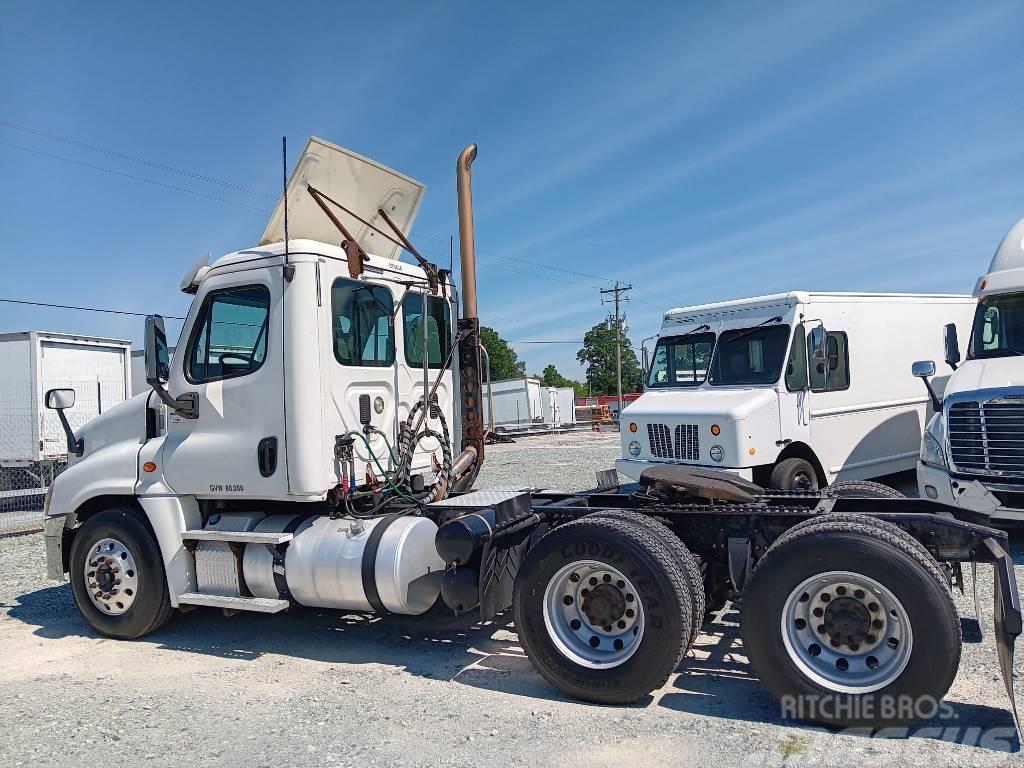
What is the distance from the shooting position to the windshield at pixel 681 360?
1041cm

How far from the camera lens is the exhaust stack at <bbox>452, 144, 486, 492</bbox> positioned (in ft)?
22.3

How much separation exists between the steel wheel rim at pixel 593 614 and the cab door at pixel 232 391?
222 cm

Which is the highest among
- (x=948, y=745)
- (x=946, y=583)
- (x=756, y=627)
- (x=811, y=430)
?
(x=811, y=430)

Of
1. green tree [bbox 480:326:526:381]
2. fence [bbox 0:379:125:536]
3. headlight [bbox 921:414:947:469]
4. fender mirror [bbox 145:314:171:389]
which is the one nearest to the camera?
fender mirror [bbox 145:314:171:389]

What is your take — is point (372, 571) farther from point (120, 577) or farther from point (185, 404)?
point (120, 577)

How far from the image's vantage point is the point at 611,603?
4457 mm

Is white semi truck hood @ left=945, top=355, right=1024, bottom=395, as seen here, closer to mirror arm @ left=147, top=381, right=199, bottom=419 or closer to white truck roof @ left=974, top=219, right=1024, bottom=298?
white truck roof @ left=974, top=219, right=1024, bottom=298

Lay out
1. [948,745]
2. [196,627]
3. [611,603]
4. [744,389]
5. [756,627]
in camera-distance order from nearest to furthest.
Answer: [948,745] → [756,627] → [611,603] → [196,627] → [744,389]

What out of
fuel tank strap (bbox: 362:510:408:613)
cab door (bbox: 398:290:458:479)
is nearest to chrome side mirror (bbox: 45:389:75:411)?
cab door (bbox: 398:290:458:479)

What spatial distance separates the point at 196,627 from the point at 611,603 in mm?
3874

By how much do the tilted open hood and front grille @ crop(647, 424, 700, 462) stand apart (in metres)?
4.21

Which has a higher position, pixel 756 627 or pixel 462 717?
pixel 756 627

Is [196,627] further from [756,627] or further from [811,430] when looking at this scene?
[811,430]

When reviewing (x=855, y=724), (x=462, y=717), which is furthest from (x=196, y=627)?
(x=855, y=724)
